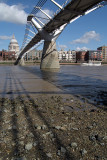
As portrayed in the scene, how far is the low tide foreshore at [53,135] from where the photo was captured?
3.25 m

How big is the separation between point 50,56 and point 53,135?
135ft

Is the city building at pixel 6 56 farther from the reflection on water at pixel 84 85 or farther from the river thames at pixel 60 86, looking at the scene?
the reflection on water at pixel 84 85

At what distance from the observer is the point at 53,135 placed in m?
4.04

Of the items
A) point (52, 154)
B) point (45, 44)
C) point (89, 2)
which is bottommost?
point (52, 154)

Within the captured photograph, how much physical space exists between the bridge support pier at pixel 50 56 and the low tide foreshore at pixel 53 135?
3891cm

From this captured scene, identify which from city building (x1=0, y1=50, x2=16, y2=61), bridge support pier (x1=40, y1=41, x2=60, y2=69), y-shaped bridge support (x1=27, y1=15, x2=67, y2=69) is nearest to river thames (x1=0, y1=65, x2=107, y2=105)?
bridge support pier (x1=40, y1=41, x2=60, y2=69)

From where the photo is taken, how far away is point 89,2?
23.6 m

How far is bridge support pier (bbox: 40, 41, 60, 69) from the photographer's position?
44312 millimetres

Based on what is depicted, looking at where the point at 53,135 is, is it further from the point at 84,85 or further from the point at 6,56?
the point at 6,56

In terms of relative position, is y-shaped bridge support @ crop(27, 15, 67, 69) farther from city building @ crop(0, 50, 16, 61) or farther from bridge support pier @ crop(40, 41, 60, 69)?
city building @ crop(0, 50, 16, 61)

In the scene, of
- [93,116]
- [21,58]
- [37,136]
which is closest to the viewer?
[37,136]

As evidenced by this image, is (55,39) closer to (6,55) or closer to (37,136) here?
(37,136)

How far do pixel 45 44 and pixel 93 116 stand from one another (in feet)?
137

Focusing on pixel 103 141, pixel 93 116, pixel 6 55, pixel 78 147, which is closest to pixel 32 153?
pixel 78 147
